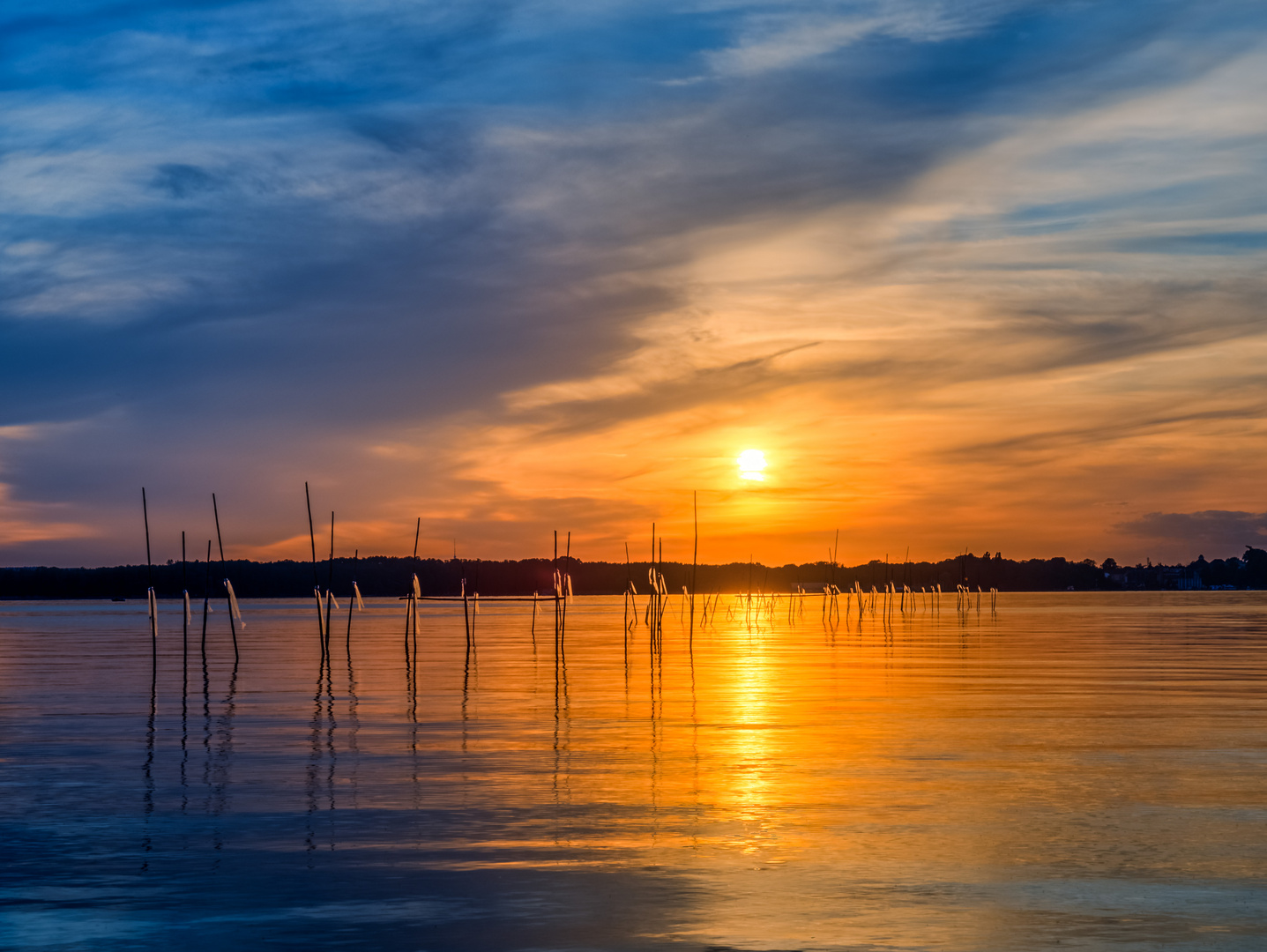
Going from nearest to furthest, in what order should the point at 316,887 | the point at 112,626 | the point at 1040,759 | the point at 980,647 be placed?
the point at 316,887 < the point at 1040,759 < the point at 980,647 < the point at 112,626

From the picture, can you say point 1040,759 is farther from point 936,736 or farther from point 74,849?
point 74,849

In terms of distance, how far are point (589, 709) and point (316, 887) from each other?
16.6 metres

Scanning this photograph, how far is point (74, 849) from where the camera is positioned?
13.4 m

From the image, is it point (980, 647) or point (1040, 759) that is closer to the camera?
point (1040, 759)

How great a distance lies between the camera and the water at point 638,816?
10.5 meters

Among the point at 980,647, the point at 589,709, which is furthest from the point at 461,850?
the point at 980,647

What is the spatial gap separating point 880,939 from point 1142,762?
10.9 m

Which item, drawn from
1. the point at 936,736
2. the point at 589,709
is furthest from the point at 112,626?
the point at 936,736

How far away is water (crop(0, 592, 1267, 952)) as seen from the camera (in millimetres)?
10508

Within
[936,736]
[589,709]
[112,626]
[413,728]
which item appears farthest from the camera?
[112,626]

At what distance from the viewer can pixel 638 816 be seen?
15.2 meters

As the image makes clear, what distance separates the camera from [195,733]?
23.8m

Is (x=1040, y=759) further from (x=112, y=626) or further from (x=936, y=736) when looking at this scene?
(x=112, y=626)

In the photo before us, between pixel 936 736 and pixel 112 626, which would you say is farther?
pixel 112 626
